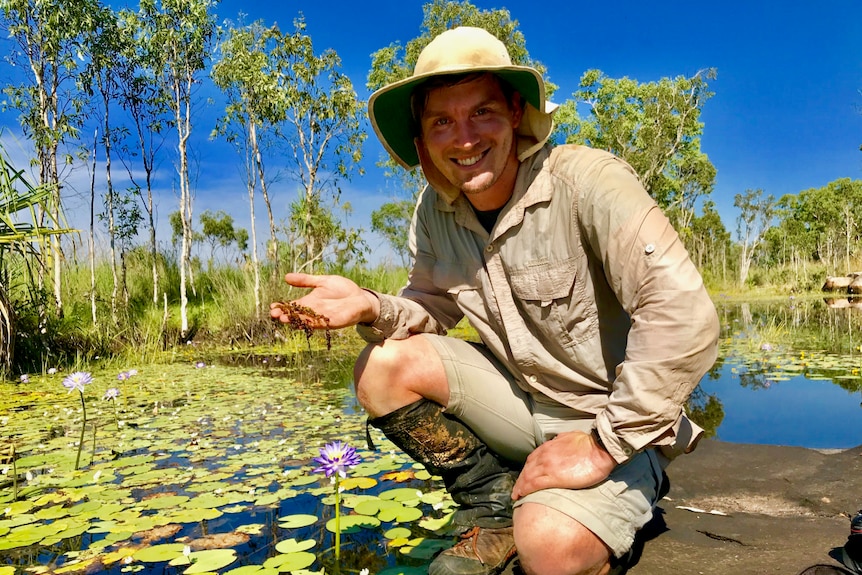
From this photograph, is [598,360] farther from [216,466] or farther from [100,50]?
[100,50]

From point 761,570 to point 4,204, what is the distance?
5384mm

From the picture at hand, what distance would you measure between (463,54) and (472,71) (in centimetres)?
5

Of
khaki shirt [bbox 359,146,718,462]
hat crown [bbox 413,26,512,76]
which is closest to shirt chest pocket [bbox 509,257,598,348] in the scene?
khaki shirt [bbox 359,146,718,462]

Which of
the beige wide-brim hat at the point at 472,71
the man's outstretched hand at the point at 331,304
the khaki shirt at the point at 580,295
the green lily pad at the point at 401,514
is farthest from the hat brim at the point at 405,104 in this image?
the green lily pad at the point at 401,514

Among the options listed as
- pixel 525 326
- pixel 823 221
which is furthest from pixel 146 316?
pixel 823 221

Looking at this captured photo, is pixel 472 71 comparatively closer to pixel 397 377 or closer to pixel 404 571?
pixel 397 377

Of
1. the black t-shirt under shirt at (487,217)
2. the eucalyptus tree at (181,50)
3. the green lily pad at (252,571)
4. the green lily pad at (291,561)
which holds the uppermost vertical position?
the eucalyptus tree at (181,50)

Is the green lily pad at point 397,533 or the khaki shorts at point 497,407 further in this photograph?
the green lily pad at point 397,533

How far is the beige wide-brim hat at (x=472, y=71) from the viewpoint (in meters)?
1.53

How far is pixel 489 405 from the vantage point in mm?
1737

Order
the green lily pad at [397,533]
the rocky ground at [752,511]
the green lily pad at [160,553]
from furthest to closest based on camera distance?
the green lily pad at [397,533] < the green lily pad at [160,553] < the rocky ground at [752,511]

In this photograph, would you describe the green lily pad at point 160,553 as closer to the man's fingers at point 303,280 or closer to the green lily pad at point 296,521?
the green lily pad at point 296,521

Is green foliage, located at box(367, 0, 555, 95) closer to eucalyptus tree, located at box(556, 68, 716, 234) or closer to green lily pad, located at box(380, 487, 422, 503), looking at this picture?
eucalyptus tree, located at box(556, 68, 716, 234)

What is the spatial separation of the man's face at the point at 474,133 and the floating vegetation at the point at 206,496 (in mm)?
1047
